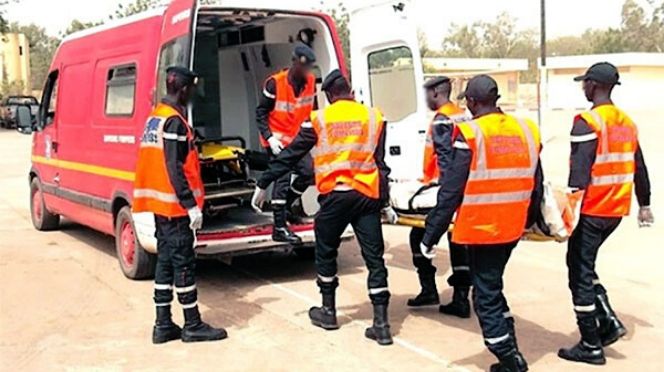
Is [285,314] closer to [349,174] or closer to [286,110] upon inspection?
[349,174]

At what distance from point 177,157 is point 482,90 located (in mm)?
2233

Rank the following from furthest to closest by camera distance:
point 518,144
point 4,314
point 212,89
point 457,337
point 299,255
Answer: point 212,89 < point 299,255 < point 4,314 < point 457,337 < point 518,144

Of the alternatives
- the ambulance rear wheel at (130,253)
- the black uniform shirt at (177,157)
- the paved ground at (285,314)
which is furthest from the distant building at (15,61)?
the black uniform shirt at (177,157)

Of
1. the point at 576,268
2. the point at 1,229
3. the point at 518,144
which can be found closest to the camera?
the point at 518,144

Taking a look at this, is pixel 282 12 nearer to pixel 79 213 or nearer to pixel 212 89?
pixel 212 89

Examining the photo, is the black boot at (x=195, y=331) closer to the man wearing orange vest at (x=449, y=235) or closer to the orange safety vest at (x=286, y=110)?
the man wearing orange vest at (x=449, y=235)

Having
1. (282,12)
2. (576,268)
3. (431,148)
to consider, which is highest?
(282,12)

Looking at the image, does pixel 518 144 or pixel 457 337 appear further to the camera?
pixel 457 337

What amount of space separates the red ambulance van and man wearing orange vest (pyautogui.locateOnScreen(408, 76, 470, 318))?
1361 millimetres

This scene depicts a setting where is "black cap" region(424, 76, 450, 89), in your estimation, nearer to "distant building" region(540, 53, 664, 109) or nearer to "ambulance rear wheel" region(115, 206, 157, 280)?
"ambulance rear wheel" region(115, 206, 157, 280)

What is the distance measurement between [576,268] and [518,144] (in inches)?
45.3

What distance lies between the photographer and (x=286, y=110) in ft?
26.6

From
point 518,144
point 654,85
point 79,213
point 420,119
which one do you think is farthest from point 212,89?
point 654,85

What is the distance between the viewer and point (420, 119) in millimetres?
8328
